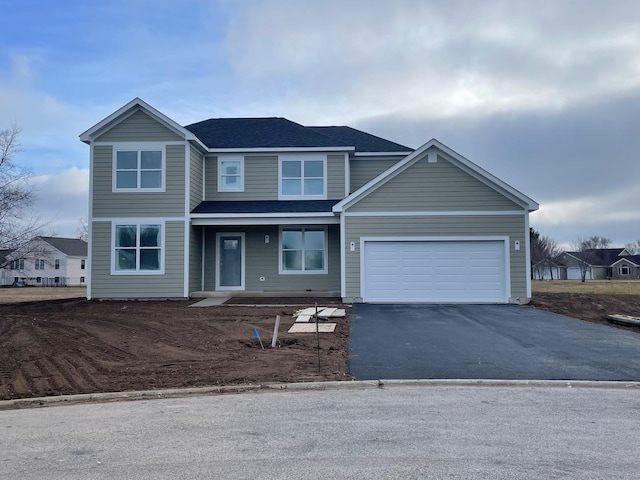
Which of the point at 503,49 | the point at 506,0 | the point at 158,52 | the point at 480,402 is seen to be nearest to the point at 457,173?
the point at 503,49

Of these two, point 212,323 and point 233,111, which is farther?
point 233,111

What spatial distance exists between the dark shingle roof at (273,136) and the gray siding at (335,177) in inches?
23.6

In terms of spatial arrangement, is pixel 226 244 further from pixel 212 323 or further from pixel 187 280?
pixel 212 323

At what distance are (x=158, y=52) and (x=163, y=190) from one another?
15.5 ft

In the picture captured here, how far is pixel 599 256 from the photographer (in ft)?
272

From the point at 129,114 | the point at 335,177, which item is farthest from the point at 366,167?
the point at 129,114

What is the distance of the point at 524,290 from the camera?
17703 mm

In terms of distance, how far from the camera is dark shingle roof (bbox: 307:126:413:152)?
22859 millimetres

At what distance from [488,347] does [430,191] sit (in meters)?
8.35

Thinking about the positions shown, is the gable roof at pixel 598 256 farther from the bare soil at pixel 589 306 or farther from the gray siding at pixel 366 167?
the gray siding at pixel 366 167

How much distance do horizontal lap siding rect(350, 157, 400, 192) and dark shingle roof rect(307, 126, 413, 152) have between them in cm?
44

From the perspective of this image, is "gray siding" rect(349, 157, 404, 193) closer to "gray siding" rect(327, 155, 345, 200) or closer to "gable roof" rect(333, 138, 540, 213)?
"gray siding" rect(327, 155, 345, 200)

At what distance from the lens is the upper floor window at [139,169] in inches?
754

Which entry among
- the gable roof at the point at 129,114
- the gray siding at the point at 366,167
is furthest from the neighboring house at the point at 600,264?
the gable roof at the point at 129,114
